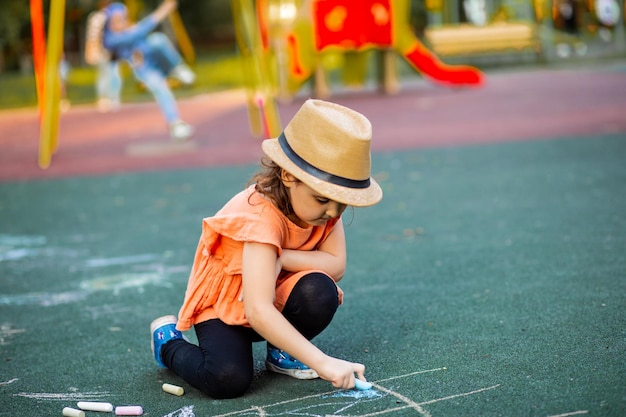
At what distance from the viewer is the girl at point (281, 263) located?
265 cm

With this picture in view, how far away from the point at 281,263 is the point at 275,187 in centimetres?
25

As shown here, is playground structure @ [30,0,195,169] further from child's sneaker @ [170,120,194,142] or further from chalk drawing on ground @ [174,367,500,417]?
chalk drawing on ground @ [174,367,500,417]

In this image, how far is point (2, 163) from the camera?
32.5ft

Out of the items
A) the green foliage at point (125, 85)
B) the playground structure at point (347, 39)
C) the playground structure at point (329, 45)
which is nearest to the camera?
the playground structure at point (329, 45)

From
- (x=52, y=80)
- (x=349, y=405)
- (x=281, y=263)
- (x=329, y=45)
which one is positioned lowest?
(x=329, y=45)

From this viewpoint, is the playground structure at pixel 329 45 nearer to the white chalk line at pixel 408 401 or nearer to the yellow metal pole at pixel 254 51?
the yellow metal pole at pixel 254 51

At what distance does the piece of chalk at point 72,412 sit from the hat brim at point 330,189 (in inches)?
39.2

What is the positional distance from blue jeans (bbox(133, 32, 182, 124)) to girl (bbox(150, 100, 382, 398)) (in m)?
7.31

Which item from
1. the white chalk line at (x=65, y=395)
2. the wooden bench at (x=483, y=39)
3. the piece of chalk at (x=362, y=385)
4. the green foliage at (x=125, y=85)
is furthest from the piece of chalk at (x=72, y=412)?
the wooden bench at (x=483, y=39)

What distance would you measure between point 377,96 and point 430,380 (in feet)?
41.4

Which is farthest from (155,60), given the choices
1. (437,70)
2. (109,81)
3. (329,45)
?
(109,81)

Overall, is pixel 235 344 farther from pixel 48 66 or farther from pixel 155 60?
pixel 155 60

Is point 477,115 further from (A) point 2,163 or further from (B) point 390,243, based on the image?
(B) point 390,243

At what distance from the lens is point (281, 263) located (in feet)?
9.41
